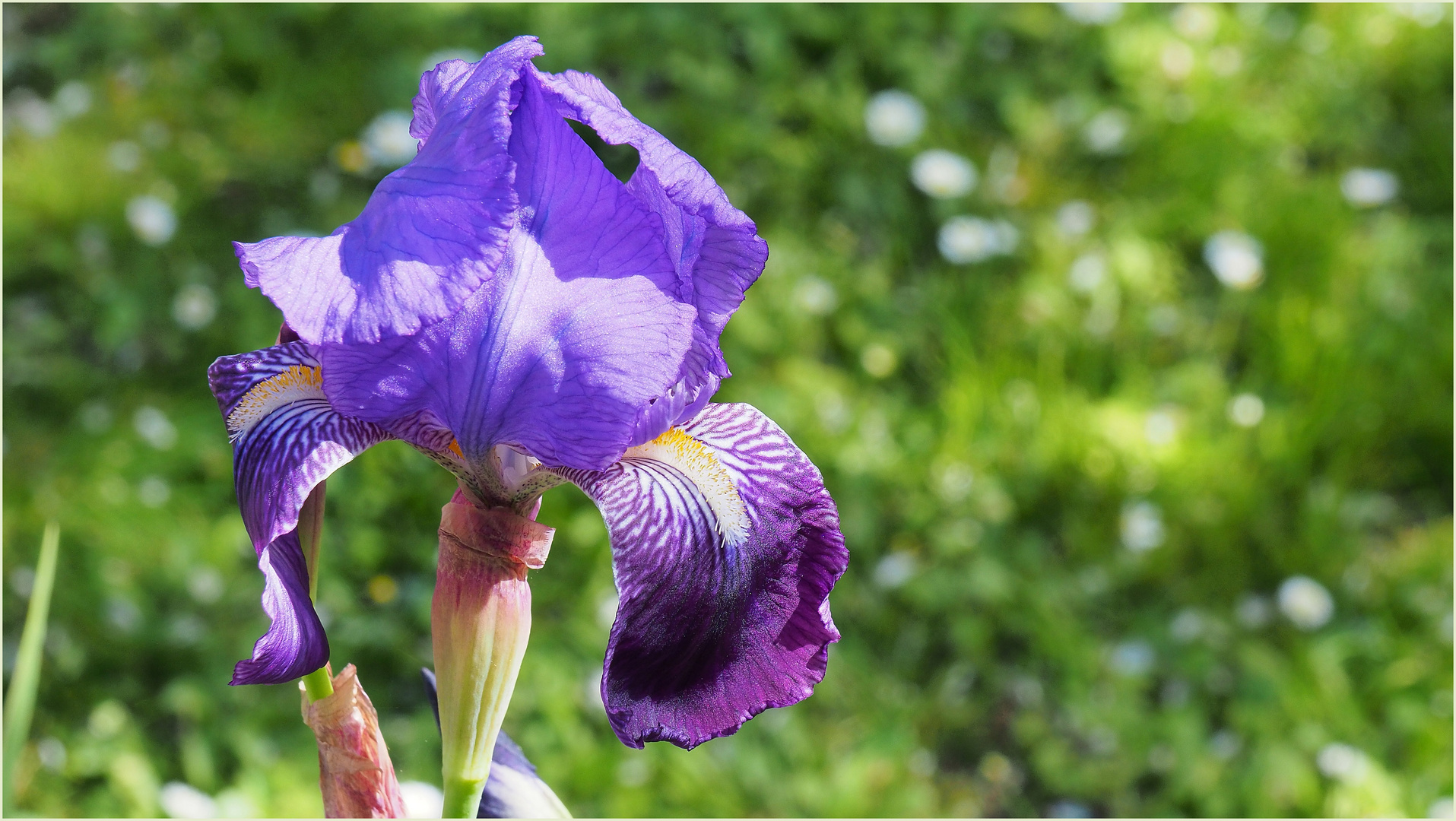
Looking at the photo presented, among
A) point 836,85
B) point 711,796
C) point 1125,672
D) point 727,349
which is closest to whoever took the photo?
point 711,796

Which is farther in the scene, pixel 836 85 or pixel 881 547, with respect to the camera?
pixel 836 85

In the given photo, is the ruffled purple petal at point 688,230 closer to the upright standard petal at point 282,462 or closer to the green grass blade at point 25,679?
the upright standard petal at point 282,462

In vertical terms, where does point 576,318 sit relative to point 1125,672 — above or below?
above

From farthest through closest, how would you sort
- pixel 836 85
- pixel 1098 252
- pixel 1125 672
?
pixel 836 85
pixel 1098 252
pixel 1125 672

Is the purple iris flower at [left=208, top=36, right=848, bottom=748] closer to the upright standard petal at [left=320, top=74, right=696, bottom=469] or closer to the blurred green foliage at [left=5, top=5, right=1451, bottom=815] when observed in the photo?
the upright standard petal at [left=320, top=74, right=696, bottom=469]

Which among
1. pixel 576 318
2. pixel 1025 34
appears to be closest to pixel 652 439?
pixel 576 318

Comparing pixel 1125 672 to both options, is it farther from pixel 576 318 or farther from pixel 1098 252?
pixel 576 318
